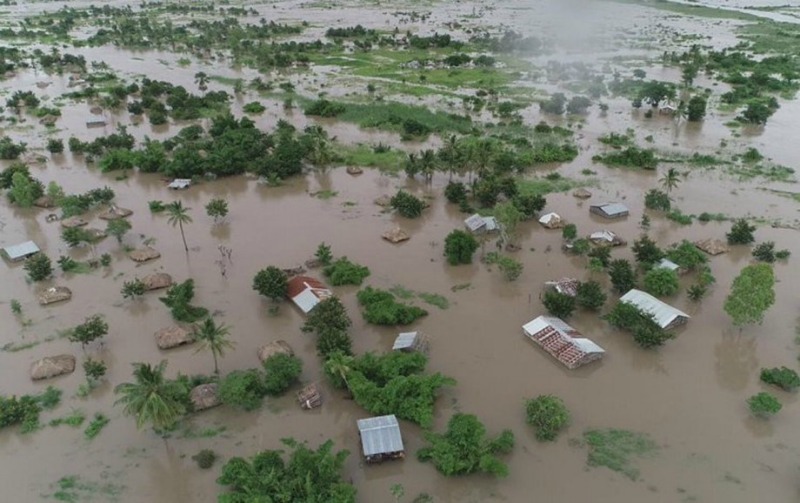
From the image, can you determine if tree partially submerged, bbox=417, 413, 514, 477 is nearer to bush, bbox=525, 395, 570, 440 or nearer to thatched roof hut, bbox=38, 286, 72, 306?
bush, bbox=525, 395, 570, 440

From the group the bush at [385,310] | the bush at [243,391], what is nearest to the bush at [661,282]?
the bush at [385,310]

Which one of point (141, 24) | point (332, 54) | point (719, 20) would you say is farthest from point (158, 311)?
point (719, 20)

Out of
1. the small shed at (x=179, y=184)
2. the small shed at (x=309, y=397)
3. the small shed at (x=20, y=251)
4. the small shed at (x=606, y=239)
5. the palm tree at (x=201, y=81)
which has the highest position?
the palm tree at (x=201, y=81)

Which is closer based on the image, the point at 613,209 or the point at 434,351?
the point at 434,351

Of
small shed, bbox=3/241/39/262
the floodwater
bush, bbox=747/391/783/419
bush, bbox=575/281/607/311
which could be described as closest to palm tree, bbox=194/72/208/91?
the floodwater

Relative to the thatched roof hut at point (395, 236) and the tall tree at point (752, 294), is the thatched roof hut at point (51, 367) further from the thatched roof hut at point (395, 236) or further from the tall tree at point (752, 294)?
the tall tree at point (752, 294)

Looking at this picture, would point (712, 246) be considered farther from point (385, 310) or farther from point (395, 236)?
point (385, 310)

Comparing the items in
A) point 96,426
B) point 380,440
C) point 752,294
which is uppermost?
point 752,294

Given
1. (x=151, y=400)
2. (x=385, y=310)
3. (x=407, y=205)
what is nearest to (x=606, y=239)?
(x=407, y=205)
